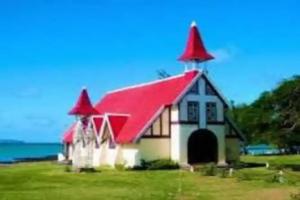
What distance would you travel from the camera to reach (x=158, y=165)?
43.5 m

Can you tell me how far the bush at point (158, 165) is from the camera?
43.4 metres

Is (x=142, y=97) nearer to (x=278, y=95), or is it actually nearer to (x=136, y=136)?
(x=136, y=136)

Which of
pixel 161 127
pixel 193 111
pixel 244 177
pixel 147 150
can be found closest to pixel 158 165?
pixel 147 150

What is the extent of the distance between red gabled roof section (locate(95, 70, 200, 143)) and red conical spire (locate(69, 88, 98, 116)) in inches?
95.8

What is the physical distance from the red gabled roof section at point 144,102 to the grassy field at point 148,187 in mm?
8052

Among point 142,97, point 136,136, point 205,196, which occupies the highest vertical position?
point 142,97

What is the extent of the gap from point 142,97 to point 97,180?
58.3 ft

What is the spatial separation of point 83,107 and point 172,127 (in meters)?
6.62

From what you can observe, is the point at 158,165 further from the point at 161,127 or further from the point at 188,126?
the point at 188,126

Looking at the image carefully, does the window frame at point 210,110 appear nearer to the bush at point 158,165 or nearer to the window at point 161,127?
the window at point 161,127

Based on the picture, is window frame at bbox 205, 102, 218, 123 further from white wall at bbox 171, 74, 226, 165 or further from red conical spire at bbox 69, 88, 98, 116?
red conical spire at bbox 69, 88, 98, 116

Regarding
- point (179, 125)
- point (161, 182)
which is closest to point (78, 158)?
point (179, 125)

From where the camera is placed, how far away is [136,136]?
144ft

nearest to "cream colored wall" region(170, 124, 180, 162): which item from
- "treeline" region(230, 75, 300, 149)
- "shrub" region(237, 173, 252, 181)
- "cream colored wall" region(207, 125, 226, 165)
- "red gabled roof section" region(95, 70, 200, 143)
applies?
"red gabled roof section" region(95, 70, 200, 143)
